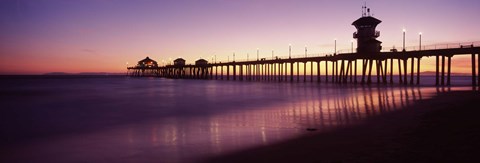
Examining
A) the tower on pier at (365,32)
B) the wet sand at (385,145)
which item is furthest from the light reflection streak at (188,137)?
the tower on pier at (365,32)

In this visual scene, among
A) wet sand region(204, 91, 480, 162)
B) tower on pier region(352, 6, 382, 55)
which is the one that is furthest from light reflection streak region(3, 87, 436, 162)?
tower on pier region(352, 6, 382, 55)

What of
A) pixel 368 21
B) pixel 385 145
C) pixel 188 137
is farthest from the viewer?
pixel 368 21

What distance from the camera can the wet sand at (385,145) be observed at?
5879 mm

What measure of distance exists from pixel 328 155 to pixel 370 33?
36160mm

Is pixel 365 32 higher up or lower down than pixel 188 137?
higher up

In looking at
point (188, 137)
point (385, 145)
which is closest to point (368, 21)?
point (188, 137)

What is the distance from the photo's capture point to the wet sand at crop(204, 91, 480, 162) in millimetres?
5879

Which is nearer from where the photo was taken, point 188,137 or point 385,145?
point 385,145

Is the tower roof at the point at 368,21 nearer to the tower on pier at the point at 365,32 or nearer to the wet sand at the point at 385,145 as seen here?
the tower on pier at the point at 365,32

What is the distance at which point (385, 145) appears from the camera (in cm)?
694

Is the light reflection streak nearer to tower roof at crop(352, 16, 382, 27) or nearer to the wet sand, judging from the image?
the wet sand

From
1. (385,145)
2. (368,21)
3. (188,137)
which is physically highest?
(368,21)

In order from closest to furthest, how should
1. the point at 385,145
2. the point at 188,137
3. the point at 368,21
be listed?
the point at 385,145 < the point at 188,137 < the point at 368,21

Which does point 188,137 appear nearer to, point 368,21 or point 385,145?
point 385,145
